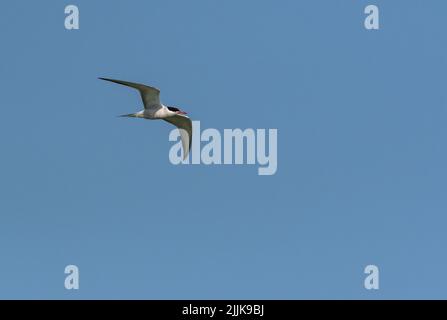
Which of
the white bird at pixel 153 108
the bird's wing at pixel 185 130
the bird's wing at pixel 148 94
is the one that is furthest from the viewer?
the bird's wing at pixel 185 130

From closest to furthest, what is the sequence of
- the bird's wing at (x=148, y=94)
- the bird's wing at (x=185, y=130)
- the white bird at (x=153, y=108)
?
the bird's wing at (x=148, y=94) → the white bird at (x=153, y=108) → the bird's wing at (x=185, y=130)

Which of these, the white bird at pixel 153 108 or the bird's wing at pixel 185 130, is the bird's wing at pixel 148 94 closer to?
the white bird at pixel 153 108

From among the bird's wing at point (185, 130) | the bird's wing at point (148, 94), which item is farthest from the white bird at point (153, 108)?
the bird's wing at point (185, 130)

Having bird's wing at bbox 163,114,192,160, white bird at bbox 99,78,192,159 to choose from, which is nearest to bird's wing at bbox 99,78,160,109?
white bird at bbox 99,78,192,159

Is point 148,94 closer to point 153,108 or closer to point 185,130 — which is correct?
point 153,108

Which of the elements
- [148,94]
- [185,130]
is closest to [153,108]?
[148,94]

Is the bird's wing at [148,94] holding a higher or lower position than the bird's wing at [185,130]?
higher

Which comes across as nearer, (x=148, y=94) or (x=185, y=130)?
(x=148, y=94)
